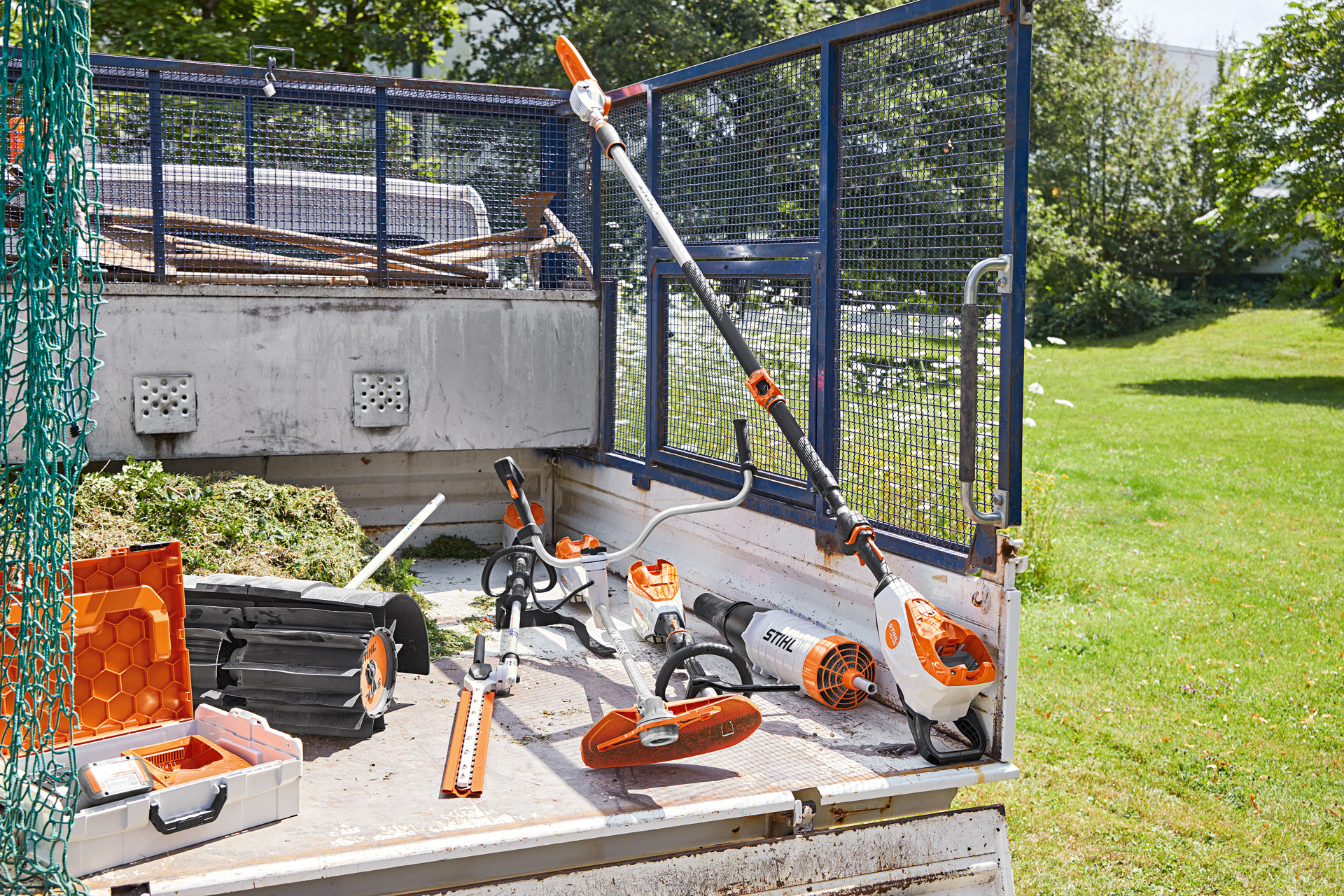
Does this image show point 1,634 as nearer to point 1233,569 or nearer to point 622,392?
point 622,392

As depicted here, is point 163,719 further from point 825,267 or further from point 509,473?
point 825,267

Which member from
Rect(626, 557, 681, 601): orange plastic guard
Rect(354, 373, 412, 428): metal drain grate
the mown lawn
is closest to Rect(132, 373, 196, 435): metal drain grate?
Rect(354, 373, 412, 428): metal drain grate

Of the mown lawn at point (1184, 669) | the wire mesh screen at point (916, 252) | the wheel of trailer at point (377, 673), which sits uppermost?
the wire mesh screen at point (916, 252)

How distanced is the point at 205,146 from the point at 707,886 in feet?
14.9

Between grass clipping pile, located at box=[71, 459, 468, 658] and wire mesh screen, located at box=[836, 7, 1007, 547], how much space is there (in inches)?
79.3

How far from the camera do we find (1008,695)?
3240 millimetres

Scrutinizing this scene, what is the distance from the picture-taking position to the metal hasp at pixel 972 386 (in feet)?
10.4

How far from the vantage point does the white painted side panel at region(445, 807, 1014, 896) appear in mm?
2682

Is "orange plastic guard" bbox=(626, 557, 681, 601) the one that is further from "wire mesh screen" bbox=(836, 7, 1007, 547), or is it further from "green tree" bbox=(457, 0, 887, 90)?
"green tree" bbox=(457, 0, 887, 90)

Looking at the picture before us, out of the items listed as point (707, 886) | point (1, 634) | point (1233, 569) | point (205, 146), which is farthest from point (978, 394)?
point (1233, 569)

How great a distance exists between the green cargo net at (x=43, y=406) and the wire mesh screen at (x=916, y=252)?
246 cm

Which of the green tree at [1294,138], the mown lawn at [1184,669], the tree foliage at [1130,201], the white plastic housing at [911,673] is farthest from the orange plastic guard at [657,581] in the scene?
the tree foliage at [1130,201]

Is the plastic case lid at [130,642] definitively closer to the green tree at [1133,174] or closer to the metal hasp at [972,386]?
the metal hasp at [972,386]

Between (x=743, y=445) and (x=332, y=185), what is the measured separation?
2967mm
